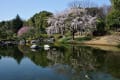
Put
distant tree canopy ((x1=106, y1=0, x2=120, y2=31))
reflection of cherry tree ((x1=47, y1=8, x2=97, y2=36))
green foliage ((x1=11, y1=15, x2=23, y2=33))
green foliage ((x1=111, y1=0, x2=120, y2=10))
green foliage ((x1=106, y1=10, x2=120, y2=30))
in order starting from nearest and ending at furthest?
green foliage ((x1=111, y1=0, x2=120, y2=10)) → distant tree canopy ((x1=106, y1=0, x2=120, y2=31)) → green foliage ((x1=106, y1=10, x2=120, y2=30)) → reflection of cherry tree ((x1=47, y1=8, x2=97, y2=36)) → green foliage ((x1=11, y1=15, x2=23, y2=33))

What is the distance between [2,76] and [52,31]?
40.3 metres

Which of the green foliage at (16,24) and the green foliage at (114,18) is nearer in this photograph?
the green foliage at (114,18)

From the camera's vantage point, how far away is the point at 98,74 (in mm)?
18828

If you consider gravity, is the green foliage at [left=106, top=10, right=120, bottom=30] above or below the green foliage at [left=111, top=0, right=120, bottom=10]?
below

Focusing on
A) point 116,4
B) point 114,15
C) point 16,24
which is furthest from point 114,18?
point 16,24

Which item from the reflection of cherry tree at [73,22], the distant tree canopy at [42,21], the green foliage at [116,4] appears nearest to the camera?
the green foliage at [116,4]

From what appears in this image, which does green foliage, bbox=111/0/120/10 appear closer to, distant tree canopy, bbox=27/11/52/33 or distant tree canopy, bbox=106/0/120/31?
distant tree canopy, bbox=106/0/120/31

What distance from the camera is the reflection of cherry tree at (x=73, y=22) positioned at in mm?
55625

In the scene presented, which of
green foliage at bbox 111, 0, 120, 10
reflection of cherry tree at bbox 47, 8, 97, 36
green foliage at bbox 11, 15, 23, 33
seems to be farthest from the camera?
green foliage at bbox 11, 15, 23, 33

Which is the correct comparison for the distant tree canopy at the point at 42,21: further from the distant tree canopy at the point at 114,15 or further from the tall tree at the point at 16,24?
the distant tree canopy at the point at 114,15

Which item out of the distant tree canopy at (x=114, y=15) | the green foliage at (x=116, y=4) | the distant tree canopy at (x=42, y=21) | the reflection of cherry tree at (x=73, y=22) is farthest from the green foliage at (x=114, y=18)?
the distant tree canopy at (x=42, y=21)

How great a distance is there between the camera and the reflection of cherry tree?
55.6 metres

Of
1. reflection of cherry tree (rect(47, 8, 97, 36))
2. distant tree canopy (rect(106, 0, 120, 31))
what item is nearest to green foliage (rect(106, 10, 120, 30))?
distant tree canopy (rect(106, 0, 120, 31))

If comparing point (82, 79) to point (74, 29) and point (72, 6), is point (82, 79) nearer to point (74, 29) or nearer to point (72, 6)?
point (74, 29)
